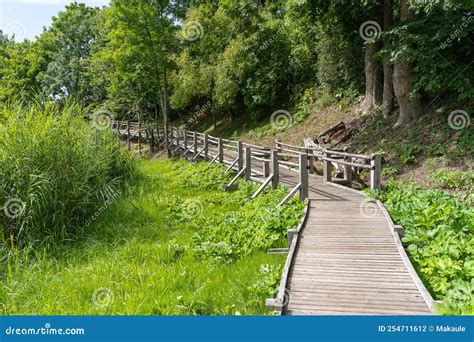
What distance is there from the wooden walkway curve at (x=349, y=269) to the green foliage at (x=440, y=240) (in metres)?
0.22

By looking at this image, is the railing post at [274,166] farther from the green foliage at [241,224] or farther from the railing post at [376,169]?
the railing post at [376,169]

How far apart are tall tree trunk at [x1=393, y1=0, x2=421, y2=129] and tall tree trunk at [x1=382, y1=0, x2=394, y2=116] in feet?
2.89

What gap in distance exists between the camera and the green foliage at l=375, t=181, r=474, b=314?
4.08 metres

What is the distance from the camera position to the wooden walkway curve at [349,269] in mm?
3947

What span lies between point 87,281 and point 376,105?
470 inches

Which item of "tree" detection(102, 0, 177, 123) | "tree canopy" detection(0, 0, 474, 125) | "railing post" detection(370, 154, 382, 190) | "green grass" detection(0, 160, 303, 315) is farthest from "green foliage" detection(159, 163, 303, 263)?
"tree" detection(102, 0, 177, 123)

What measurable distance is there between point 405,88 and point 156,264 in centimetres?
953

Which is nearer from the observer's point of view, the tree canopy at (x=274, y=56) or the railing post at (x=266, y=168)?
the railing post at (x=266, y=168)

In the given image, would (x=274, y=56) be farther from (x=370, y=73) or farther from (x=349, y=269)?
(x=349, y=269)

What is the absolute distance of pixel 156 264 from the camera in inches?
226

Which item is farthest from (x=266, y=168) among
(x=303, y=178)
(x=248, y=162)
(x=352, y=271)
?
(x=352, y=271)

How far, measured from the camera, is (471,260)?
14.4 ft

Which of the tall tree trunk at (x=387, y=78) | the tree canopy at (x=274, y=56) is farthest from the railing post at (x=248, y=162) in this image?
the tall tree trunk at (x=387, y=78)
